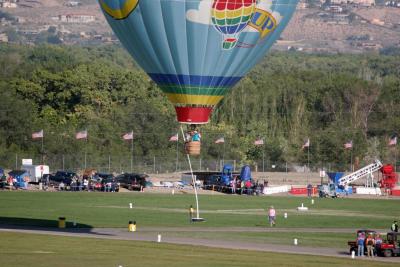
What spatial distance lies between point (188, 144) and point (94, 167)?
6673 centimetres

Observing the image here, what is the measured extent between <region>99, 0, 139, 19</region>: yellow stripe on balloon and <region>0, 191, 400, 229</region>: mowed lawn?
14308 mm

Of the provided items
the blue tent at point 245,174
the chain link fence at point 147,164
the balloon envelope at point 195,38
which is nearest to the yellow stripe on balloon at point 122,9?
the balloon envelope at point 195,38

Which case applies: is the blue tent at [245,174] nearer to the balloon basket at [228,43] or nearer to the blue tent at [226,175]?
the blue tent at [226,175]

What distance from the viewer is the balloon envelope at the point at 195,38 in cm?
6575

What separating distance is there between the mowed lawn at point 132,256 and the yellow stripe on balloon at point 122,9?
10914mm

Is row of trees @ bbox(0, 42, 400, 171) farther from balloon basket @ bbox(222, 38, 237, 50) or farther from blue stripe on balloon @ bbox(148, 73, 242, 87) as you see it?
balloon basket @ bbox(222, 38, 237, 50)

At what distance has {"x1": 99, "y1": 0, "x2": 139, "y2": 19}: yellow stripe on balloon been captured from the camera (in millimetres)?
65938

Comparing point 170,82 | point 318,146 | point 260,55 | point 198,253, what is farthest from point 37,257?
point 318,146

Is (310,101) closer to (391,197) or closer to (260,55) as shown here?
(391,197)

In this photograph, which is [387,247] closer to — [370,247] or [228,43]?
[370,247]

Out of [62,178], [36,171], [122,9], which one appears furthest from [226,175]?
[122,9]

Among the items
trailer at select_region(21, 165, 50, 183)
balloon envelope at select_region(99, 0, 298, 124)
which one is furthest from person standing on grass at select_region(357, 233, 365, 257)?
trailer at select_region(21, 165, 50, 183)

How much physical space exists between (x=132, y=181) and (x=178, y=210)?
23.9 m

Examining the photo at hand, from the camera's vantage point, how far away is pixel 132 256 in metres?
61.0
